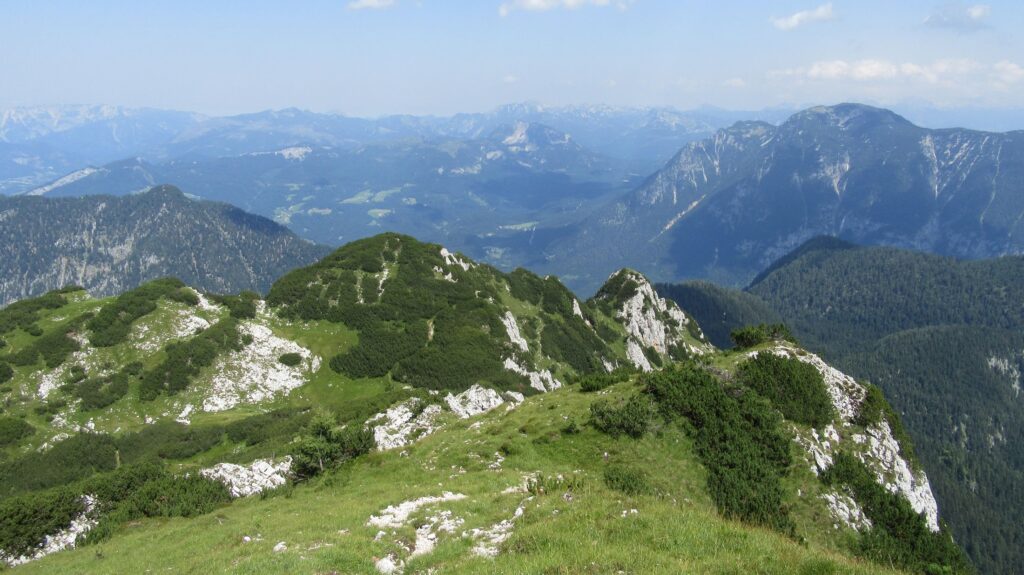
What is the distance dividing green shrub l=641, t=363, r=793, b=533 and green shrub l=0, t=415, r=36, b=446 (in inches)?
3203

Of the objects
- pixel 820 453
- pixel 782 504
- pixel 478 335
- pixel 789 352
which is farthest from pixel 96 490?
pixel 478 335

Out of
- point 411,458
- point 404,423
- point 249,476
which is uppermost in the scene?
point 411,458

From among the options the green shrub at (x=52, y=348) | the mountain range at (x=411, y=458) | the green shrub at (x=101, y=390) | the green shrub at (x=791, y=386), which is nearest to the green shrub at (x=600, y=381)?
the mountain range at (x=411, y=458)

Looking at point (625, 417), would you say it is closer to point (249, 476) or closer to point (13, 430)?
point (249, 476)

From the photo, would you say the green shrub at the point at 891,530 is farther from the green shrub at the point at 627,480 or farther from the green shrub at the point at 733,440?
the green shrub at the point at 627,480

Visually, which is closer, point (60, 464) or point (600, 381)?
point (600, 381)

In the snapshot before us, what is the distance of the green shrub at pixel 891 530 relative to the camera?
28.6m

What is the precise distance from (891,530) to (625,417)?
1681cm

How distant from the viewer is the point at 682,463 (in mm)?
32875

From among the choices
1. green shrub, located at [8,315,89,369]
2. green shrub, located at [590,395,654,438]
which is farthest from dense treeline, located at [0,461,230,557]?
green shrub, located at [8,315,89,369]

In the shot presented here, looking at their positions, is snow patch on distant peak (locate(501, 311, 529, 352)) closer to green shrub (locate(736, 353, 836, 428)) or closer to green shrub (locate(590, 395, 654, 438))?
green shrub (locate(736, 353, 836, 428))

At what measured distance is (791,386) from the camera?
40.1 m

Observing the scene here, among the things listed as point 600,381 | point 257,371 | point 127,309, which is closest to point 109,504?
point 600,381

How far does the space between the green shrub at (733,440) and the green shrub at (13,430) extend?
8135cm
